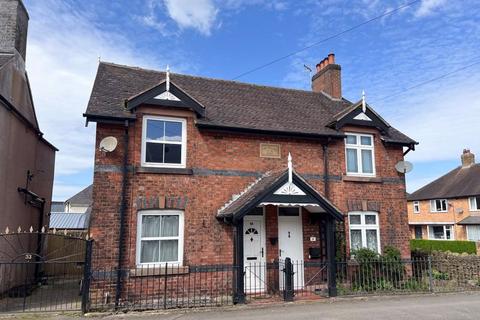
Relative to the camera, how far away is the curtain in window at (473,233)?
32.6 m

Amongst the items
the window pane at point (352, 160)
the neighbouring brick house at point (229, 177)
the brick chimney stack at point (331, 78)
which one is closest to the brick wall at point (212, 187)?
the neighbouring brick house at point (229, 177)

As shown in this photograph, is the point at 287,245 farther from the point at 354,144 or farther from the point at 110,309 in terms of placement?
the point at 110,309

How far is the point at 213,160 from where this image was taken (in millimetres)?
12367

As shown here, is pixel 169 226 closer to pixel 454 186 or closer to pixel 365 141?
pixel 365 141

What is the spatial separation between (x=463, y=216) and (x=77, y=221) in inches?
1309

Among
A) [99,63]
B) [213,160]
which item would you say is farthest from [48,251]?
[213,160]

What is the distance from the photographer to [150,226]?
11352mm

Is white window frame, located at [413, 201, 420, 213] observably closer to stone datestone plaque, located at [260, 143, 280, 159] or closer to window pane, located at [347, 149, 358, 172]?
window pane, located at [347, 149, 358, 172]

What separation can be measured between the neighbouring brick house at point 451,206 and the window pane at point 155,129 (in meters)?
31.0

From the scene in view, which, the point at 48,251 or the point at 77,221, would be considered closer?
the point at 48,251

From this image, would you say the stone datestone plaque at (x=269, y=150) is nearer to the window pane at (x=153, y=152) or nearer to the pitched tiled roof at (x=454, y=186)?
the window pane at (x=153, y=152)

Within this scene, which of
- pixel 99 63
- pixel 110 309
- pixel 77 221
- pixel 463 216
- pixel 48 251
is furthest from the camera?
pixel 463 216

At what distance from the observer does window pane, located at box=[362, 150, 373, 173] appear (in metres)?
14.5

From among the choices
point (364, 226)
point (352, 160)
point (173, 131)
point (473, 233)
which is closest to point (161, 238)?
point (173, 131)
